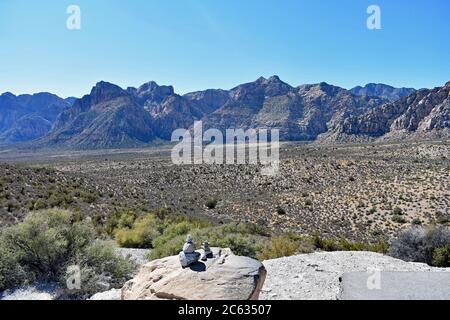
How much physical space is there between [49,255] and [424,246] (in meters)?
13.8

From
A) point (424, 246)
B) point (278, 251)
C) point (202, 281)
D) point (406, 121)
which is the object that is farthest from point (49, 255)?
point (406, 121)

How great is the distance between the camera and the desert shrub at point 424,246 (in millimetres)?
13867

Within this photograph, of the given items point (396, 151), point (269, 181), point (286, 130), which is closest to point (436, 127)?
point (396, 151)

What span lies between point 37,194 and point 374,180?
34.7 m

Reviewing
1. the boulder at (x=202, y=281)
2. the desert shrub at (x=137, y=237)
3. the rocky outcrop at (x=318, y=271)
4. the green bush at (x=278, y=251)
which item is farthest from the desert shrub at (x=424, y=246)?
the desert shrub at (x=137, y=237)

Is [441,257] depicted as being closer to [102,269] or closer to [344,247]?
[344,247]

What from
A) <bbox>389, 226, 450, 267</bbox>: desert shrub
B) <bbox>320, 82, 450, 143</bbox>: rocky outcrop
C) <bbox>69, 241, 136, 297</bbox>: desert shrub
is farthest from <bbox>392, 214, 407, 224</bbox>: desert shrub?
<bbox>320, 82, 450, 143</bbox>: rocky outcrop

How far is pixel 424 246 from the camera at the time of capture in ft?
47.4

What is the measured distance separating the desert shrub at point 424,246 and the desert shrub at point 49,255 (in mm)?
10699

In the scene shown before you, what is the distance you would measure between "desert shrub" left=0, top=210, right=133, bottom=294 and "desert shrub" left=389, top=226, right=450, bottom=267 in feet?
35.1

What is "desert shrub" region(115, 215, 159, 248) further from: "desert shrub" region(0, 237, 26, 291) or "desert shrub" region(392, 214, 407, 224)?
"desert shrub" region(392, 214, 407, 224)

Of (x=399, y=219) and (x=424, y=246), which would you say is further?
(x=399, y=219)
